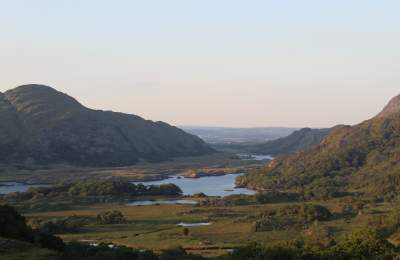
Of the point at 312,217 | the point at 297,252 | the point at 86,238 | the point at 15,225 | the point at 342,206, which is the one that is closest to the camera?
the point at 297,252

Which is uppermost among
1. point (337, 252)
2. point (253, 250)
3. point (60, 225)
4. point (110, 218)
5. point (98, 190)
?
point (253, 250)

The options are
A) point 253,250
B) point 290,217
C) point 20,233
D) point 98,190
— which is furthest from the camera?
point 98,190

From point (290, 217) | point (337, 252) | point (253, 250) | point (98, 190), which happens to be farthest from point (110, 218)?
point (337, 252)

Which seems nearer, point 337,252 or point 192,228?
point 337,252

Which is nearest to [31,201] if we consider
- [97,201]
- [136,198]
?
[97,201]

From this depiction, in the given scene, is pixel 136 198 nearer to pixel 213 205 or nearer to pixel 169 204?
pixel 169 204

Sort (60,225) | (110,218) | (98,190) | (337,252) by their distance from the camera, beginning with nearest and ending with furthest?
1. (337,252)
2. (60,225)
3. (110,218)
4. (98,190)

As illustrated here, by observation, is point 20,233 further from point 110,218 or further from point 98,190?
point 98,190

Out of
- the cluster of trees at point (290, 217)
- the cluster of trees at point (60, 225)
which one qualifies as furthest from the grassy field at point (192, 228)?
the cluster of trees at point (290, 217)

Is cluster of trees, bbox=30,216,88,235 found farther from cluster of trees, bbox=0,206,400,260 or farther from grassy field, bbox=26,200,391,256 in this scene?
cluster of trees, bbox=0,206,400,260

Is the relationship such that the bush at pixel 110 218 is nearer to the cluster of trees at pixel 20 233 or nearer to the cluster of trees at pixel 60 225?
the cluster of trees at pixel 60 225

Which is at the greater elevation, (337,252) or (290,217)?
(337,252)
